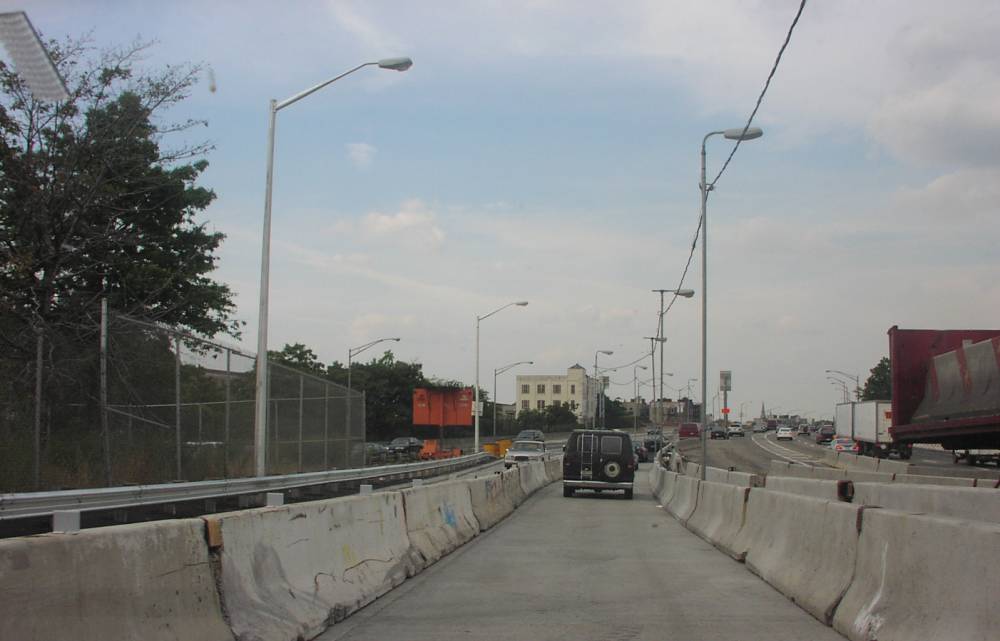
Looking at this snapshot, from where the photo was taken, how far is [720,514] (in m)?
15.2

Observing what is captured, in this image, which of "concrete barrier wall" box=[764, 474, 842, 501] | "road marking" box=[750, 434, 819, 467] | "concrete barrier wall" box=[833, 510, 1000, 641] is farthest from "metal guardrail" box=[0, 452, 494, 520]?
"road marking" box=[750, 434, 819, 467]

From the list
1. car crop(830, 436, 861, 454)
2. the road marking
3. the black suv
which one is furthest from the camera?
car crop(830, 436, 861, 454)

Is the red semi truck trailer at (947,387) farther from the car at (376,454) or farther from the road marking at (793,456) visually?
the car at (376,454)

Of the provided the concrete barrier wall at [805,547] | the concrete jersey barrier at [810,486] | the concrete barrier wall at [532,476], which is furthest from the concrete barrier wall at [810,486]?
the concrete barrier wall at [532,476]

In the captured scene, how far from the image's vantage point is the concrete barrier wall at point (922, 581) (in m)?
5.46

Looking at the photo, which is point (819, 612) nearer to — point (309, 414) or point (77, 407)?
point (77, 407)

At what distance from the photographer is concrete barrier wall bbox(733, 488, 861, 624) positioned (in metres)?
7.94

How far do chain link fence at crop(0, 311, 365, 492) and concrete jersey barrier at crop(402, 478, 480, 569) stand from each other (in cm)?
664

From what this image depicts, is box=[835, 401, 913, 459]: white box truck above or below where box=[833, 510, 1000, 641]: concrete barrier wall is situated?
below

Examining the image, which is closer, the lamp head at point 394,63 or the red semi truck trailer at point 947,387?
the red semi truck trailer at point 947,387

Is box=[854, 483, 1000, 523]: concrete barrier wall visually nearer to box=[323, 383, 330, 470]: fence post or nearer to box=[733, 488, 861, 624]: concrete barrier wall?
box=[733, 488, 861, 624]: concrete barrier wall

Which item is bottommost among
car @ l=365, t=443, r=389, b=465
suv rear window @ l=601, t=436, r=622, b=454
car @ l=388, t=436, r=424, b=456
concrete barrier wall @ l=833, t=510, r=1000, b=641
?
car @ l=388, t=436, r=424, b=456

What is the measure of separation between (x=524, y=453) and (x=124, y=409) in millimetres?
26844

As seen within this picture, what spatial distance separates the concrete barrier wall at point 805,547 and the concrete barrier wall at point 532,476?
15.9 m
